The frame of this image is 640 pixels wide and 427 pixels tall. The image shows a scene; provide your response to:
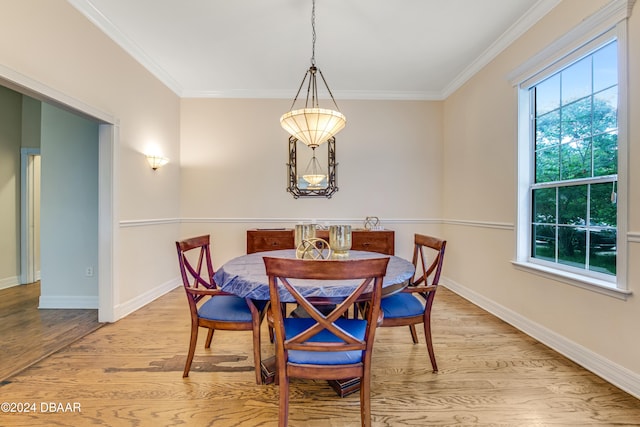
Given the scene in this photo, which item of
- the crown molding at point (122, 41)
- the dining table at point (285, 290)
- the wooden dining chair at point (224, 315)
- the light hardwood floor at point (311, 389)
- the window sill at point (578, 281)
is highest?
the crown molding at point (122, 41)

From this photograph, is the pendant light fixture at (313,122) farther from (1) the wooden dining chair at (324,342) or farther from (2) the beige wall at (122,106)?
(2) the beige wall at (122,106)

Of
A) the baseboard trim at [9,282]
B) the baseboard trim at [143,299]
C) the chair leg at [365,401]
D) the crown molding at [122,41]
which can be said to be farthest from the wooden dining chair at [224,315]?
the baseboard trim at [9,282]

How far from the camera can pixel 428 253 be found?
14.1 ft

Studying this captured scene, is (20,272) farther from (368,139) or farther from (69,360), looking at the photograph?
(368,139)

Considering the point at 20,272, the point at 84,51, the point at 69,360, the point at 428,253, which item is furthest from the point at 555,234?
the point at 20,272

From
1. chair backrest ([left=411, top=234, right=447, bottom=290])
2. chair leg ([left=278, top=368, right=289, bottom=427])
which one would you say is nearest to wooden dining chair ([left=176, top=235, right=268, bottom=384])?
chair leg ([left=278, top=368, right=289, bottom=427])

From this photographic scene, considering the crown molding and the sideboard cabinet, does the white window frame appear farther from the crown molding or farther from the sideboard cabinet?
the crown molding

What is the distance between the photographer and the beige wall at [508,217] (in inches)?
71.2

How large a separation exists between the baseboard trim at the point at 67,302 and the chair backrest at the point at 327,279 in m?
2.95

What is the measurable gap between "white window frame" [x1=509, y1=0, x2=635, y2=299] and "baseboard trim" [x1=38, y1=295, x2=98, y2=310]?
4300mm

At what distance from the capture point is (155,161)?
3494 millimetres

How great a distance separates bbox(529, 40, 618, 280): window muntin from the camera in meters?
2.02

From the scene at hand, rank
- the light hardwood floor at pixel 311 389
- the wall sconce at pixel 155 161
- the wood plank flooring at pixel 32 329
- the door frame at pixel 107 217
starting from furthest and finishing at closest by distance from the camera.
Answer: the wall sconce at pixel 155 161 < the door frame at pixel 107 217 < the wood plank flooring at pixel 32 329 < the light hardwood floor at pixel 311 389

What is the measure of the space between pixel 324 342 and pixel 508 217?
2418 millimetres
